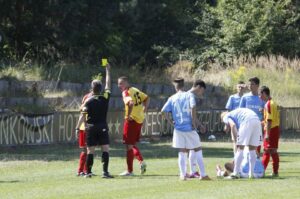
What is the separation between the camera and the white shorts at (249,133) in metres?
18.2

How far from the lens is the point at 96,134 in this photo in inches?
728

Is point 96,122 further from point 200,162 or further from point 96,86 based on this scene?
point 200,162

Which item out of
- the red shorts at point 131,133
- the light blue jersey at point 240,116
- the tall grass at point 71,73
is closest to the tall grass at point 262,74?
the tall grass at point 71,73

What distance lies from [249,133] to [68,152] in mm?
9834

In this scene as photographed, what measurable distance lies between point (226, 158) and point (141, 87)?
50.2 ft

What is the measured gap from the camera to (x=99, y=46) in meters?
43.2

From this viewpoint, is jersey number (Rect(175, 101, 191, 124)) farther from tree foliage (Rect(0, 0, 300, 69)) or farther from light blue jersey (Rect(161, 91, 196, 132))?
tree foliage (Rect(0, 0, 300, 69))

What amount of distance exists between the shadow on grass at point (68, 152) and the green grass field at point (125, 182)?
1.1 inches

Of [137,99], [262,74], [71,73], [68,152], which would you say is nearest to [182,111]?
[137,99]

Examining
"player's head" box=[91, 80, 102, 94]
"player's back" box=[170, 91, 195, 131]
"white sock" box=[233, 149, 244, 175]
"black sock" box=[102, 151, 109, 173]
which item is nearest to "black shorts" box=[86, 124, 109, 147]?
"black sock" box=[102, 151, 109, 173]

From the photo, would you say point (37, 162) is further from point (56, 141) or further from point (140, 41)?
point (140, 41)


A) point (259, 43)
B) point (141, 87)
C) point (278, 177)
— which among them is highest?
point (259, 43)

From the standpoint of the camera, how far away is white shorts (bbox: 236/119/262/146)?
59.9ft

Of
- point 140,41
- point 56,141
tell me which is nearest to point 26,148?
point 56,141
